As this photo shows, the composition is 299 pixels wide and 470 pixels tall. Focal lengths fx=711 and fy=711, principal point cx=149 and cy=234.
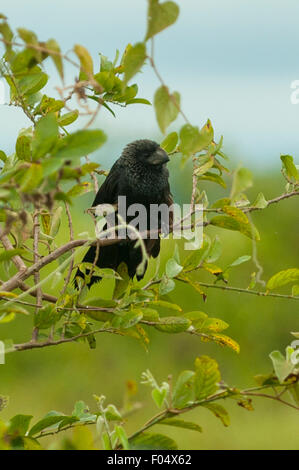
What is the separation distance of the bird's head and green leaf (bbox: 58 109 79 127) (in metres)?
1.08

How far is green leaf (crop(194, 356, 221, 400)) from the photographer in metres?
1.24

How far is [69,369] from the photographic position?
7074mm

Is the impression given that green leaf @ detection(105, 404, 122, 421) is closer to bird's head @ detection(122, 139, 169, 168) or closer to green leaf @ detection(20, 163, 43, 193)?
green leaf @ detection(20, 163, 43, 193)

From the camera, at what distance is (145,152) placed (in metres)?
3.08

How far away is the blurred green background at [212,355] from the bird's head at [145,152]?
2957mm

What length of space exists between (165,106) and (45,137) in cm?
20

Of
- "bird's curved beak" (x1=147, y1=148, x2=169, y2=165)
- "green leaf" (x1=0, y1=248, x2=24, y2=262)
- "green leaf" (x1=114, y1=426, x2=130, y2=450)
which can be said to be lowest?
"green leaf" (x1=114, y1=426, x2=130, y2=450)

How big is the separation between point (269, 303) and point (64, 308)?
552 cm

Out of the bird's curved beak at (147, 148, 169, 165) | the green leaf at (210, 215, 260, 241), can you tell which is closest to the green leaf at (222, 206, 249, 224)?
the green leaf at (210, 215, 260, 241)

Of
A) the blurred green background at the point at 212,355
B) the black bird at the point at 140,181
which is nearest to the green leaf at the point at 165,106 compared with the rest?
the black bird at the point at 140,181

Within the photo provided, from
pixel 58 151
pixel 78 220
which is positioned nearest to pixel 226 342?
pixel 58 151

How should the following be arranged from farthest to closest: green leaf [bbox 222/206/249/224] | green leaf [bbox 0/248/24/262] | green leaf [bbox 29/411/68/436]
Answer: green leaf [bbox 222/206/249/224] → green leaf [bbox 29/411/68/436] → green leaf [bbox 0/248/24/262]
